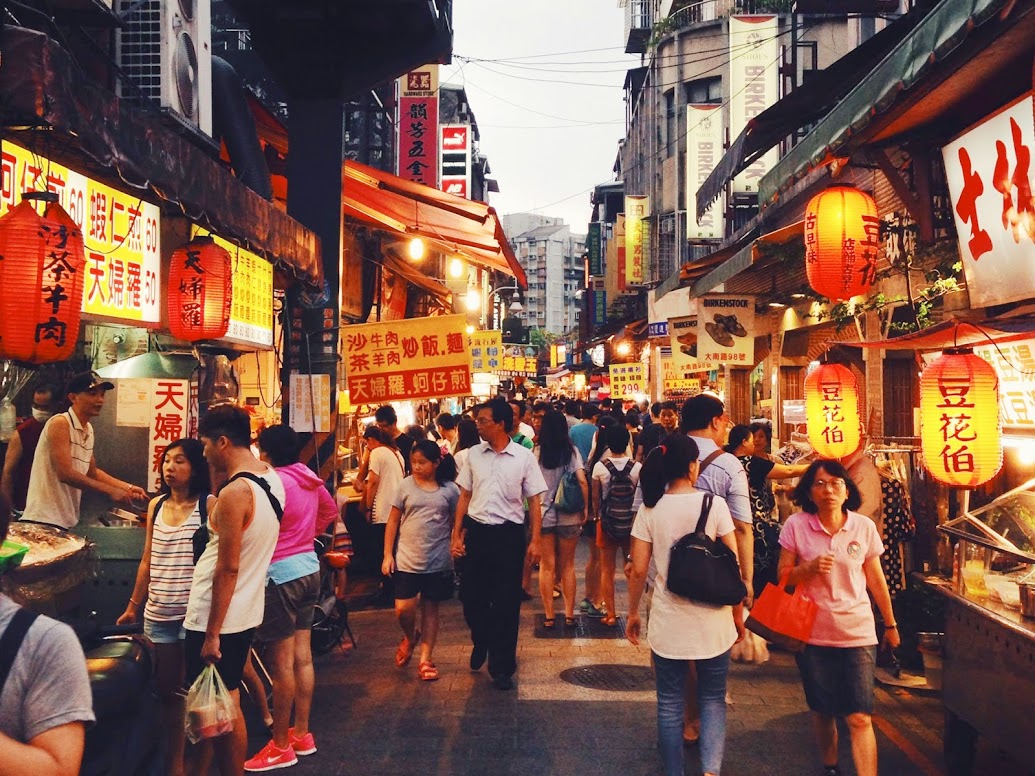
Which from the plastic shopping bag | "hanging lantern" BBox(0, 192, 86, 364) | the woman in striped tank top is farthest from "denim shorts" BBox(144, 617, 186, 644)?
"hanging lantern" BBox(0, 192, 86, 364)

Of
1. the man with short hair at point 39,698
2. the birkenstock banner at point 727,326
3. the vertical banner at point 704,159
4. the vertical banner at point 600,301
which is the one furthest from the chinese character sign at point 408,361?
the vertical banner at point 600,301

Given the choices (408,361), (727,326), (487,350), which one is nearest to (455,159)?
(487,350)

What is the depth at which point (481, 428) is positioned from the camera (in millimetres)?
7633

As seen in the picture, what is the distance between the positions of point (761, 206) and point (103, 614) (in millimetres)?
7310

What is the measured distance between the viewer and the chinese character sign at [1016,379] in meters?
7.23

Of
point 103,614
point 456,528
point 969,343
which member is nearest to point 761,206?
point 969,343

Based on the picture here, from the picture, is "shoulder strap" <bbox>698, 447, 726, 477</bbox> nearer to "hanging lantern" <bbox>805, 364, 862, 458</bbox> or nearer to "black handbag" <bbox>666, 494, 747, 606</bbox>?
"black handbag" <bbox>666, 494, 747, 606</bbox>

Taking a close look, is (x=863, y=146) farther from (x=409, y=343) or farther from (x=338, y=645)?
(x=338, y=645)

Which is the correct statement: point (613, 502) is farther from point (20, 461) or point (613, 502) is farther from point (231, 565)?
point (20, 461)

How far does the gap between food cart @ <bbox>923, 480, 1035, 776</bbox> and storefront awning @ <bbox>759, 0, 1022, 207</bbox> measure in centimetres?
286

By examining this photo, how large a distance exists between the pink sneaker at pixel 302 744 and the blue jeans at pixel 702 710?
2.30 meters

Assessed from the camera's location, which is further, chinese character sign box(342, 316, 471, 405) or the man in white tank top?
chinese character sign box(342, 316, 471, 405)

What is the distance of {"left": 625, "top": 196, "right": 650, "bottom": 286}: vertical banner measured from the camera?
34.2 meters

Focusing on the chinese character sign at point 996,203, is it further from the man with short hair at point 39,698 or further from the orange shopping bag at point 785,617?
the man with short hair at point 39,698
